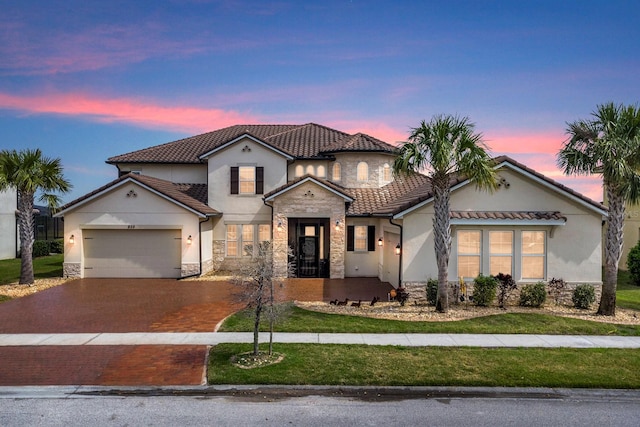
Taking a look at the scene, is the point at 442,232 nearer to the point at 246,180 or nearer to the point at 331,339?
the point at 331,339

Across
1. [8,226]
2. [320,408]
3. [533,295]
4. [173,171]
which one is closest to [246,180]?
[173,171]

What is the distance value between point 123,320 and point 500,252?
551 inches

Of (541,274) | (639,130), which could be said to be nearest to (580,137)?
(639,130)

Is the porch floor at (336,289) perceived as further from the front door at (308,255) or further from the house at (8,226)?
the house at (8,226)

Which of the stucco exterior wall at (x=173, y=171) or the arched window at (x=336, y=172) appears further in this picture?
the stucco exterior wall at (x=173, y=171)

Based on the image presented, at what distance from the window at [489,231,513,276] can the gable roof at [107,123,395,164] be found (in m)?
8.51

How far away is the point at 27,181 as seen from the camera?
58.3ft

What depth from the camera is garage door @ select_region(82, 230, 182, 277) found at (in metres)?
20.7

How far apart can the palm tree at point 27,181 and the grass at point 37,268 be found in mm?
2334

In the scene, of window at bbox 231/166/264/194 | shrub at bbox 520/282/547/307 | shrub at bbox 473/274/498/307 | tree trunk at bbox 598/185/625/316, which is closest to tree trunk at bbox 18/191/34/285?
window at bbox 231/166/264/194

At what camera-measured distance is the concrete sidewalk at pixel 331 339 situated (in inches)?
413

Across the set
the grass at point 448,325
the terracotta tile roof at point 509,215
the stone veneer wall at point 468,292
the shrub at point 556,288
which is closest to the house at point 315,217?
the terracotta tile roof at point 509,215

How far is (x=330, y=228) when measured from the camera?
20.8 metres

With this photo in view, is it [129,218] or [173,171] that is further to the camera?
[173,171]
